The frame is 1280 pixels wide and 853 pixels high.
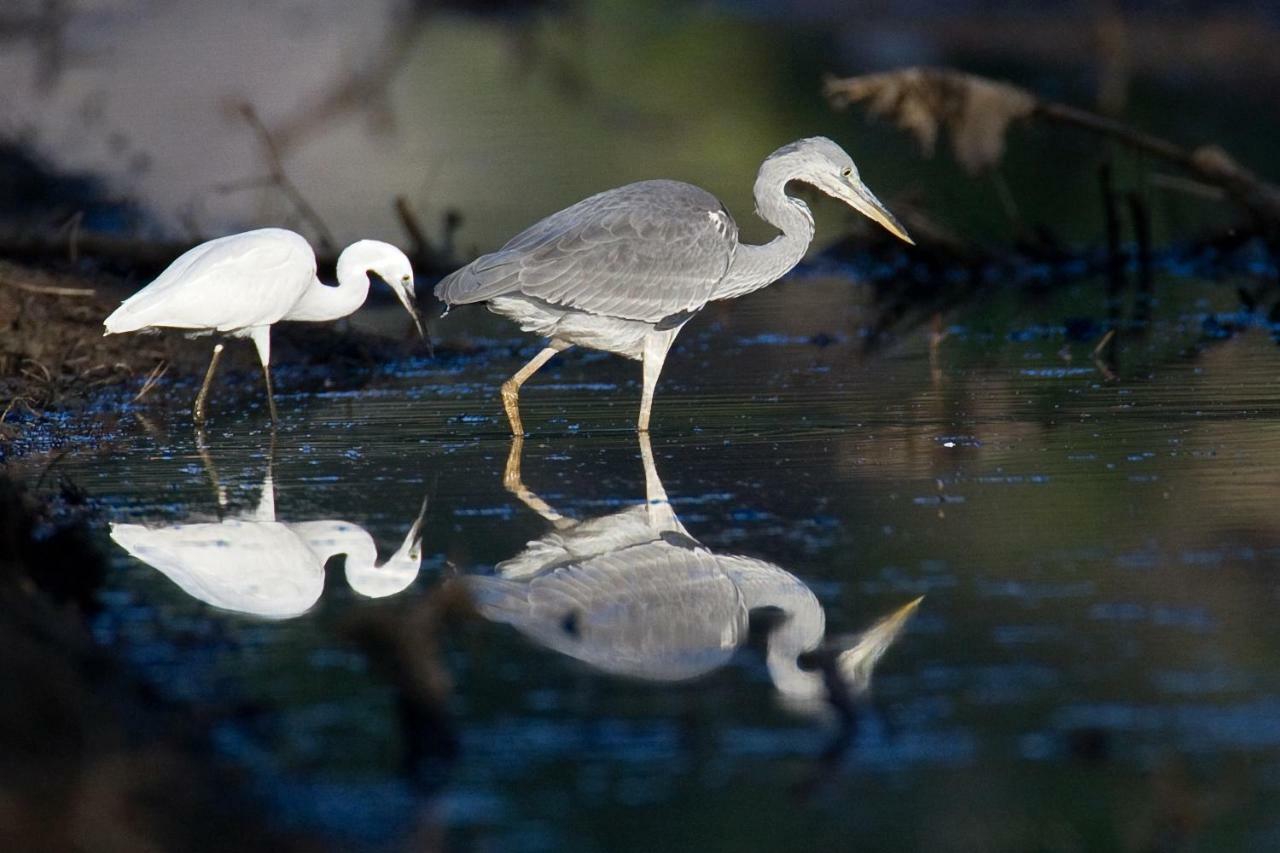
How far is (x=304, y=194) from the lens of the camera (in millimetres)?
21141

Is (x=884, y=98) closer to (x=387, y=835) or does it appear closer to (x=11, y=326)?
(x=11, y=326)

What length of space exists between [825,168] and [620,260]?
1.34m

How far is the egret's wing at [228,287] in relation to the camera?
9.51 meters

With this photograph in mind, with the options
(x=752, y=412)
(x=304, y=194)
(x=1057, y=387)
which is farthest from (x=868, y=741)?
(x=304, y=194)

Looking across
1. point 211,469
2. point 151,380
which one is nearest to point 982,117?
point 151,380

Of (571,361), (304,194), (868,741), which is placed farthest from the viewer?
(304,194)

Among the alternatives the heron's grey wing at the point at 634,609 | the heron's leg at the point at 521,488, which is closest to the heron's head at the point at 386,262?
the heron's leg at the point at 521,488

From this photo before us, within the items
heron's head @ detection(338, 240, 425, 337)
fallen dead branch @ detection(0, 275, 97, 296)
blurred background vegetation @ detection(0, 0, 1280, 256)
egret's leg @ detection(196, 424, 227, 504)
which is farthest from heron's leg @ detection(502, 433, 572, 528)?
blurred background vegetation @ detection(0, 0, 1280, 256)

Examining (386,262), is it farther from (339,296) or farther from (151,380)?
(151,380)

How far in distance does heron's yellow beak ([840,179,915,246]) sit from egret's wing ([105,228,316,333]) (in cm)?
281

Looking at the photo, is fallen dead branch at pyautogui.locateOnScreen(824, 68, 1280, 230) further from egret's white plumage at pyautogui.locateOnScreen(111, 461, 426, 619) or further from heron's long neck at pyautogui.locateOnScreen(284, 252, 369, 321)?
egret's white plumage at pyautogui.locateOnScreen(111, 461, 426, 619)

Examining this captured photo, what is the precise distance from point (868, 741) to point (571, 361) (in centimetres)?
699

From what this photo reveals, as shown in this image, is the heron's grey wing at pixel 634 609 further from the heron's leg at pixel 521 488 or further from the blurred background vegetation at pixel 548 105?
the blurred background vegetation at pixel 548 105

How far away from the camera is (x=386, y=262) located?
34.0 ft
